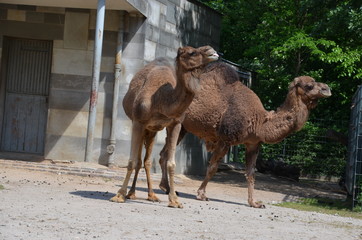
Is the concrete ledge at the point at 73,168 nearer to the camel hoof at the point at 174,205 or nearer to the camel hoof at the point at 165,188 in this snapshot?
the camel hoof at the point at 165,188

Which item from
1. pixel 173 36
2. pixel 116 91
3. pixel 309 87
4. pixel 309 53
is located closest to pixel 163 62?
pixel 309 87

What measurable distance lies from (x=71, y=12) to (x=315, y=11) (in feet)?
23.2

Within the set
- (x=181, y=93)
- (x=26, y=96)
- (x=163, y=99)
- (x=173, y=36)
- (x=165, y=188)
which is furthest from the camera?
(x=173, y=36)

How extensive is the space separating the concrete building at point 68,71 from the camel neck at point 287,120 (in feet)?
14.2

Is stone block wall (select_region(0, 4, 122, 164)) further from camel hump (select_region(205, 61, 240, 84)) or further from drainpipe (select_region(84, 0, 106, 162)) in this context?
camel hump (select_region(205, 61, 240, 84))

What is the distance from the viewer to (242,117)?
1148cm

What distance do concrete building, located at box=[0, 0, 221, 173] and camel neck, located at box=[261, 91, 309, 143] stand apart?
4.33 m

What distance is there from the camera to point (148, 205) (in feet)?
30.6

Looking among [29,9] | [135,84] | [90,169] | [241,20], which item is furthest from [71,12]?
[241,20]

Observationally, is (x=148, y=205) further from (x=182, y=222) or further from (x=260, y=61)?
(x=260, y=61)

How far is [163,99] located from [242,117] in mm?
2678

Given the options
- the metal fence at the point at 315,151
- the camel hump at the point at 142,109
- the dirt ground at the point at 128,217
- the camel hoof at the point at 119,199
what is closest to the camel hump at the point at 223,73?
the dirt ground at the point at 128,217

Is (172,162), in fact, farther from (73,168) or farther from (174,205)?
(73,168)

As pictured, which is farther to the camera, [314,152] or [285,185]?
[314,152]
